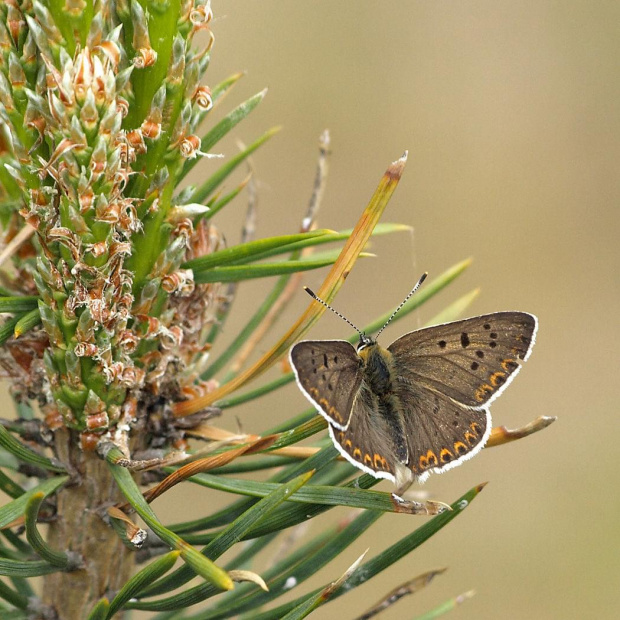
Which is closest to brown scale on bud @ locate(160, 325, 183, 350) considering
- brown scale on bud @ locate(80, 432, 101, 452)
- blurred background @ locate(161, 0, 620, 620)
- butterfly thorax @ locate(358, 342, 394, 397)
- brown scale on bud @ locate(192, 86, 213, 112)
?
brown scale on bud @ locate(80, 432, 101, 452)

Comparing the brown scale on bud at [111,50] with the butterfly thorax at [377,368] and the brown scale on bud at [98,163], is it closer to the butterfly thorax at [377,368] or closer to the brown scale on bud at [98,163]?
the brown scale on bud at [98,163]

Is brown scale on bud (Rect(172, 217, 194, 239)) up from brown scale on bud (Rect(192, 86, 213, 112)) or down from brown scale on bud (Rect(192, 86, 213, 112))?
down

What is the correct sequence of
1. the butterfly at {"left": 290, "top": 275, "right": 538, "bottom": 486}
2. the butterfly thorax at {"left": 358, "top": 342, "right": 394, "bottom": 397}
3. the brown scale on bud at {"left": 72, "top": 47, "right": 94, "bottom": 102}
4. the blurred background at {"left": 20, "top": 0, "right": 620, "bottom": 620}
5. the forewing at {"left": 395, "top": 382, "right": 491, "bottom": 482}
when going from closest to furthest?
the brown scale on bud at {"left": 72, "top": 47, "right": 94, "bottom": 102} → the butterfly at {"left": 290, "top": 275, "right": 538, "bottom": 486} → the forewing at {"left": 395, "top": 382, "right": 491, "bottom": 482} → the butterfly thorax at {"left": 358, "top": 342, "right": 394, "bottom": 397} → the blurred background at {"left": 20, "top": 0, "right": 620, "bottom": 620}

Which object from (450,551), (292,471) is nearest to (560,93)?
(450,551)

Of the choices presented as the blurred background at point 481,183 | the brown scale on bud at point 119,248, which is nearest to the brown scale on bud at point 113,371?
the brown scale on bud at point 119,248

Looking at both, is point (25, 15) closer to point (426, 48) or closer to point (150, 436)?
point (150, 436)

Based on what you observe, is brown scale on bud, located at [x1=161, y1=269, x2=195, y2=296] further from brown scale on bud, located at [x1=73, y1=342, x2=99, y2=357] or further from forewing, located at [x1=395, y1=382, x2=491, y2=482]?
forewing, located at [x1=395, y1=382, x2=491, y2=482]
